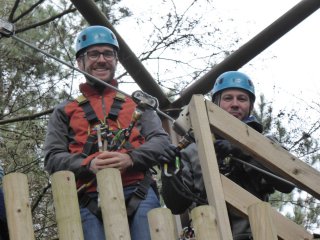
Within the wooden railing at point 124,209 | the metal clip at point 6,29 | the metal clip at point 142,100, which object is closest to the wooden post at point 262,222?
the wooden railing at point 124,209

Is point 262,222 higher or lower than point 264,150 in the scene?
lower

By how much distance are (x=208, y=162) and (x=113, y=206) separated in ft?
2.38

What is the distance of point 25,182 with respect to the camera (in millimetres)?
3857

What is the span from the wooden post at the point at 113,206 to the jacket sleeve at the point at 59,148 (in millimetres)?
753

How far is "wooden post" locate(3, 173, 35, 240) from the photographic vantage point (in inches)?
148

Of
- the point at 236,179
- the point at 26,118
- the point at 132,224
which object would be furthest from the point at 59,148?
the point at 26,118

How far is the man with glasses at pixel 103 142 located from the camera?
461cm

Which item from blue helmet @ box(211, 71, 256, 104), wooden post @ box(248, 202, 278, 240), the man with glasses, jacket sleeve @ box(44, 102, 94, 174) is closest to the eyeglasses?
the man with glasses

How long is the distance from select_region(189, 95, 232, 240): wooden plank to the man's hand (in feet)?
1.40

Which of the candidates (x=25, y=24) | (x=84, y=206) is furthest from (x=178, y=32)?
(x=84, y=206)

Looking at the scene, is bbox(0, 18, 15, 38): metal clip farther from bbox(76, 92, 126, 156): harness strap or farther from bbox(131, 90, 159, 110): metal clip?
bbox(131, 90, 159, 110): metal clip

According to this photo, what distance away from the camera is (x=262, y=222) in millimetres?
3957

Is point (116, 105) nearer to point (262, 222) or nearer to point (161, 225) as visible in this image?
point (161, 225)

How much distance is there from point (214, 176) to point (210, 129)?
315 millimetres
